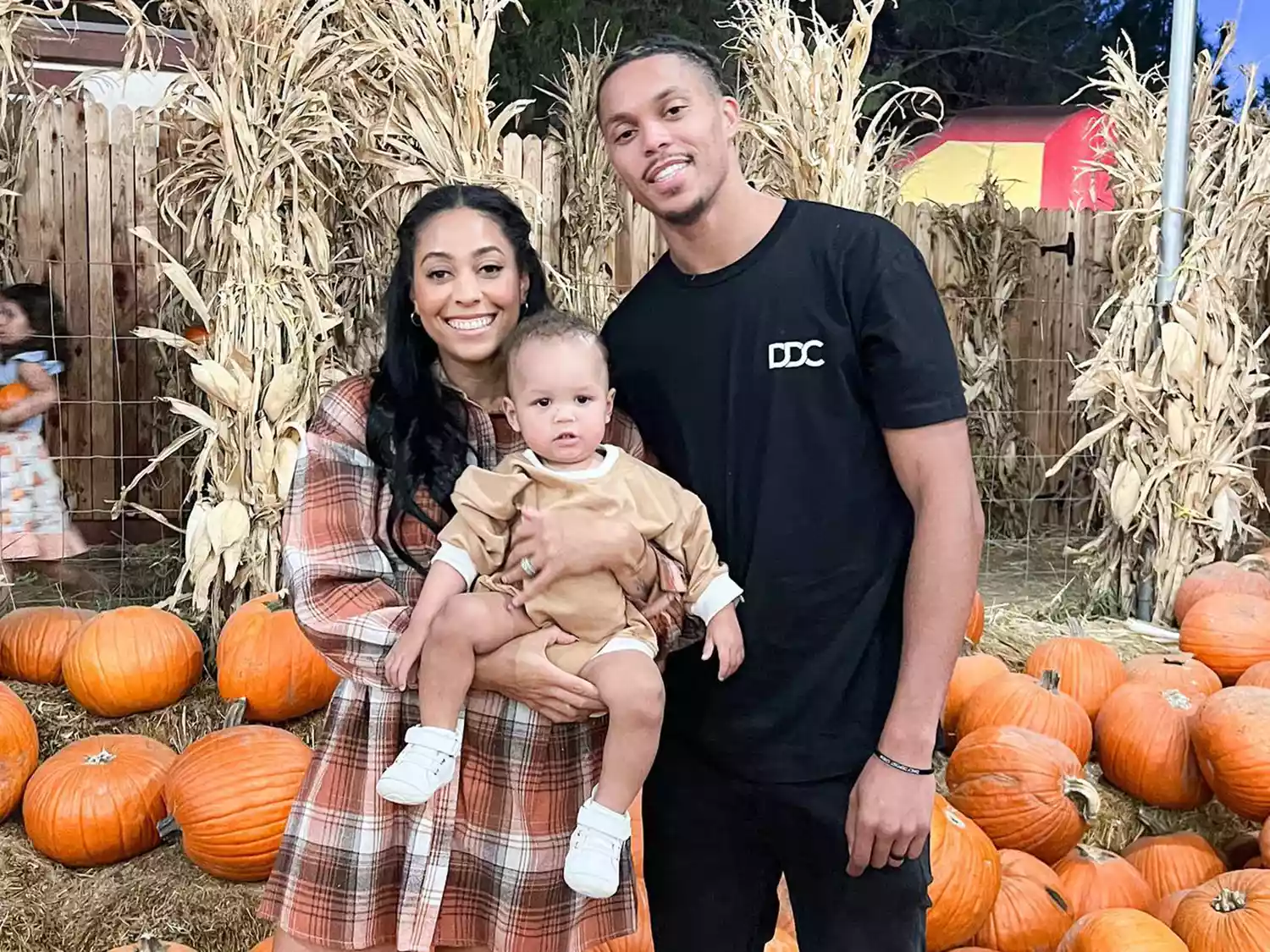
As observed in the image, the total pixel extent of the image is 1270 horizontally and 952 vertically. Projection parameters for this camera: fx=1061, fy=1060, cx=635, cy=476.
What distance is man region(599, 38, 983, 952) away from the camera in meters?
1.58

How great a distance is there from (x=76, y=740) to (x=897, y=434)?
2.78 meters

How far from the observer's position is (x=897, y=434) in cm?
159

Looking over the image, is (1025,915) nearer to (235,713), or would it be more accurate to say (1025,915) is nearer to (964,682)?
(964,682)

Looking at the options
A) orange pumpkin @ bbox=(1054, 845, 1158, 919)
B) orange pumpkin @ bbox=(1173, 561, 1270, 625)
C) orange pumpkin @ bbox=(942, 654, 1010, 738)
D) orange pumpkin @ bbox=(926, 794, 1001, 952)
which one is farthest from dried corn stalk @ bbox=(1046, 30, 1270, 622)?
orange pumpkin @ bbox=(926, 794, 1001, 952)

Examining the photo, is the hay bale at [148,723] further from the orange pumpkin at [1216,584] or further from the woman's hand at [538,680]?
the orange pumpkin at [1216,584]

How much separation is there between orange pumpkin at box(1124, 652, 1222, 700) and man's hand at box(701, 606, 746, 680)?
2554 millimetres

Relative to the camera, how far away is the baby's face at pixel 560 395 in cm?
165

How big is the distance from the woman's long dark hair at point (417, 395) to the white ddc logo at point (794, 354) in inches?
18.1

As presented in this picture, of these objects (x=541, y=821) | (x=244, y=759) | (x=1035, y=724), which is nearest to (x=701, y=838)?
(x=541, y=821)

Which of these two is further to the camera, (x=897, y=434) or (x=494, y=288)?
(x=494, y=288)

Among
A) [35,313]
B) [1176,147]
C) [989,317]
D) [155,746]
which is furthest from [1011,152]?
[155,746]

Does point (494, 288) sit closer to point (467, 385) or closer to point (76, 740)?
point (467, 385)

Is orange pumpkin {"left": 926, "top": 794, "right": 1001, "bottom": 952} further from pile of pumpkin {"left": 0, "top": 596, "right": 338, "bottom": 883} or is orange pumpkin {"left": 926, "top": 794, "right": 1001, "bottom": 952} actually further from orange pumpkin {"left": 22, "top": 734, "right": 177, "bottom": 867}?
orange pumpkin {"left": 22, "top": 734, "right": 177, "bottom": 867}

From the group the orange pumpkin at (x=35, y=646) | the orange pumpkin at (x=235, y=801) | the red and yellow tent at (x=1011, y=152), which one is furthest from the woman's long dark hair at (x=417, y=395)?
the red and yellow tent at (x=1011, y=152)
